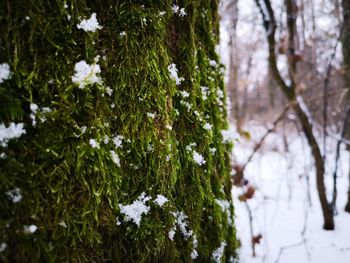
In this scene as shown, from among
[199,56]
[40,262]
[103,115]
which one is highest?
[199,56]

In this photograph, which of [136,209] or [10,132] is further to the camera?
[136,209]

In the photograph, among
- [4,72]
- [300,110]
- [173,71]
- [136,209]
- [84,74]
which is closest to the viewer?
[4,72]

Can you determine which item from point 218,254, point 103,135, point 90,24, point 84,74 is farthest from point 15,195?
point 218,254

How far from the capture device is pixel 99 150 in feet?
3.67

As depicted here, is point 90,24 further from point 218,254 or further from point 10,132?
point 218,254

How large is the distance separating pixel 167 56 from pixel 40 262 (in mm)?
960

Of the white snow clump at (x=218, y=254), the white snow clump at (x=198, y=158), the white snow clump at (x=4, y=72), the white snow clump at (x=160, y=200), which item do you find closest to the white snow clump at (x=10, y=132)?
the white snow clump at (x=4, y=72)

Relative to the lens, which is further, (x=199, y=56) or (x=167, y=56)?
(x=199, y=56)

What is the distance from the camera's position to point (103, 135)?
1142 mm

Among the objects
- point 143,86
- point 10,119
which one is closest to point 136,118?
point 143,86

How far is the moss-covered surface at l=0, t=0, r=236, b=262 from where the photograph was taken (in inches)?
39.6

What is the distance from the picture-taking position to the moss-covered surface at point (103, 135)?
1.01 m

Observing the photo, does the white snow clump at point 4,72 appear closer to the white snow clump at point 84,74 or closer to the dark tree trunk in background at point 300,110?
the white snow clump at point 84,74

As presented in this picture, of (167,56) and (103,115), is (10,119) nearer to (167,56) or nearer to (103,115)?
(103,115)
